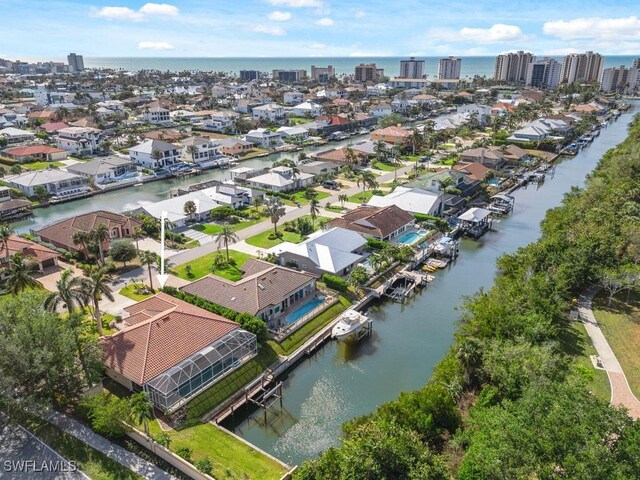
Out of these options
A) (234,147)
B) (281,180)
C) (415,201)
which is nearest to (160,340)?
(415,201)

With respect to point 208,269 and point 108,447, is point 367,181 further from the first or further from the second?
point 108,447

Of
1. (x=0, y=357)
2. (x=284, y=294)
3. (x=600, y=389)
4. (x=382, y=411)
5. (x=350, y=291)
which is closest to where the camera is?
(x=0, y=357)

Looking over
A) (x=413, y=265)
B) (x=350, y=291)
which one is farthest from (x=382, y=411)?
(x=413, y=265)

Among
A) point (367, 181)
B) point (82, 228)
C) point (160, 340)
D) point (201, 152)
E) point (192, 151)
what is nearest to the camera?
point (160, 340)

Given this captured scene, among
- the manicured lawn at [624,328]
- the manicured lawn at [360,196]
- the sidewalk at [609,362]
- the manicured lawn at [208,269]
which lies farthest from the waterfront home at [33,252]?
the manicured lawn at [624,328]

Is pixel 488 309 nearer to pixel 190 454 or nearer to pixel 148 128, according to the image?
pixel 190 454
